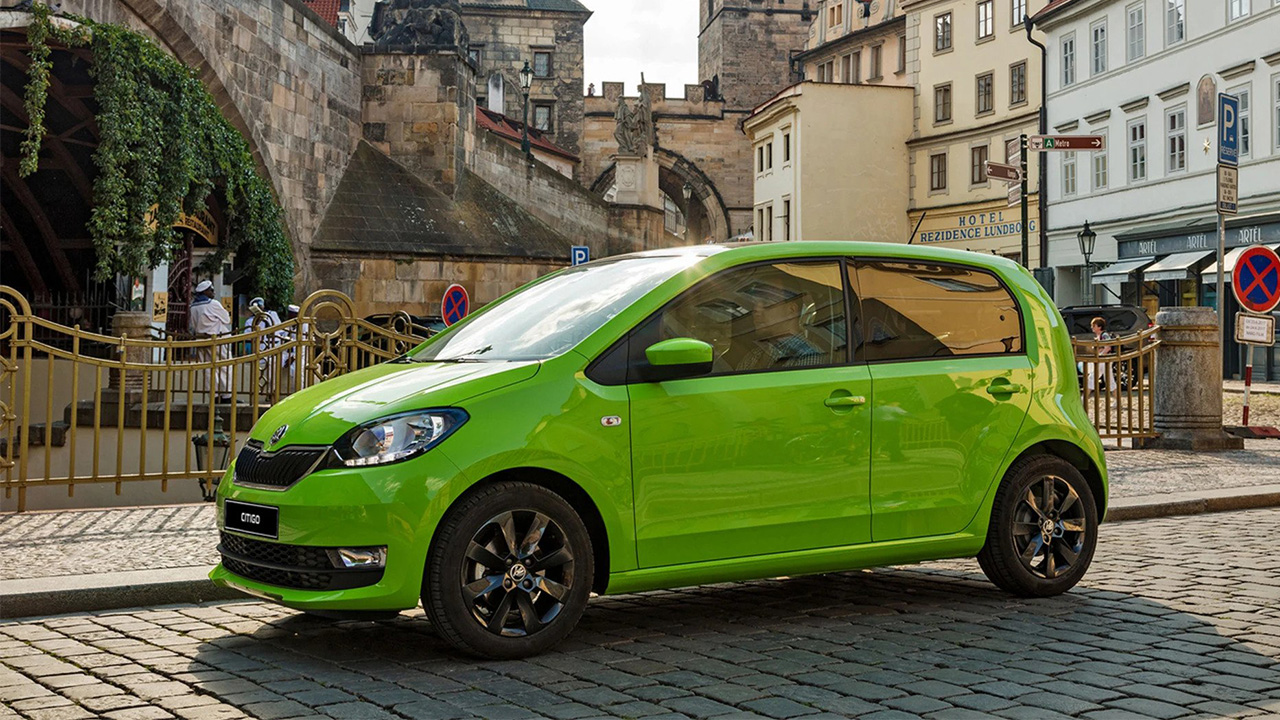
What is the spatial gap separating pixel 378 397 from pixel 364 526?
557mm

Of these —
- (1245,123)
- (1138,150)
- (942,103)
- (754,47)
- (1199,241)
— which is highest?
(754,47)

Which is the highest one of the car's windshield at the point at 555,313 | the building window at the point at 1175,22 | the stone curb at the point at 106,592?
the building window at the point at 1175,22

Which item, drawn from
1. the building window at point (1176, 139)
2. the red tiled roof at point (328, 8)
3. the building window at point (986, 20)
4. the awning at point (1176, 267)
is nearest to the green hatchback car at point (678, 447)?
the awning at point (1176, 267)

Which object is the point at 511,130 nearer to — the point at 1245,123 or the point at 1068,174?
the point at 1068,174

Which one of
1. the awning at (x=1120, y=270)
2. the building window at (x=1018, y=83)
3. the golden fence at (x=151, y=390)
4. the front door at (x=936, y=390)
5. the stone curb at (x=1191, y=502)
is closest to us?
the front door at (x=936, y=390)

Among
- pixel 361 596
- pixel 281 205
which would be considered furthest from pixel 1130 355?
pixel 281 205

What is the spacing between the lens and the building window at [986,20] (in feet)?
160

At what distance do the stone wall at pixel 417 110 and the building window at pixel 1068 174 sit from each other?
19.0 metres

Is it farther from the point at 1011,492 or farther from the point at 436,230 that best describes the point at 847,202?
the point at 1011,492

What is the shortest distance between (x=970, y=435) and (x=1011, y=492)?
1.26 feet

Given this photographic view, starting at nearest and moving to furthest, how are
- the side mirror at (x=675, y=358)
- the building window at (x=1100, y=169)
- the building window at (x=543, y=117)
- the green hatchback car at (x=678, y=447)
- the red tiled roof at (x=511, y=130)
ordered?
the green hatchback car at (x=678, y=447)
the side mirror at (x=675, y=358)
the building window at (x=1100, y=169)
the red tiled roof at (x=511, y=130)
the building window at (x=543, y=117)

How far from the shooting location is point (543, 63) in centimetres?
7438

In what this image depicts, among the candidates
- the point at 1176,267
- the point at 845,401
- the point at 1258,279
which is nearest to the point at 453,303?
the point at 1258,279

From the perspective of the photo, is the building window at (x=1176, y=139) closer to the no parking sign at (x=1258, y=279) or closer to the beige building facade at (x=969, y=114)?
the beige building facade at (x=969, y=114)
